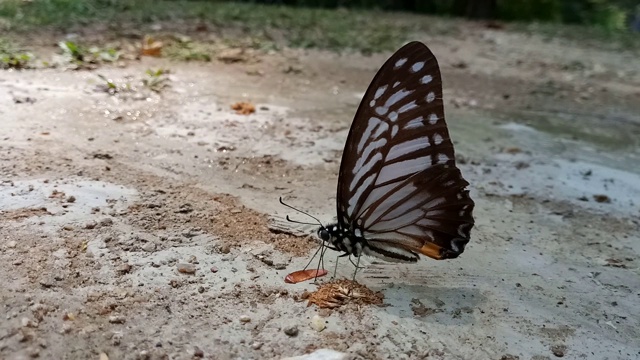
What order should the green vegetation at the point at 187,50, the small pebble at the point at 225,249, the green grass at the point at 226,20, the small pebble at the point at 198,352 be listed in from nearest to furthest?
the small pebble at the point at 198,352
the small pebble at the point at 225,249
the green vegetation at the point at 187,50
the green grass at the point at 226,20

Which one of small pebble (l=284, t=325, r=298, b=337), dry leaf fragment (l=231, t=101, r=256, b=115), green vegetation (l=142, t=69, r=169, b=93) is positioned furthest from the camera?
green vegetation (l=142, t=69, r=169, b=93)

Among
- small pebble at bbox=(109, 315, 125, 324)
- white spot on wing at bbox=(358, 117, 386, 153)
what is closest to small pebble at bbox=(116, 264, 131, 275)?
small pebble at bbox=(109, 315, 125, 324)

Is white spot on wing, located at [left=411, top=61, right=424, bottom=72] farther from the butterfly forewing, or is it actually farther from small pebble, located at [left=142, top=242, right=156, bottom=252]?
small pebble, located at [left=142, top=242, right=156, bottom=252]

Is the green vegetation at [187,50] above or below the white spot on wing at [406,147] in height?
below

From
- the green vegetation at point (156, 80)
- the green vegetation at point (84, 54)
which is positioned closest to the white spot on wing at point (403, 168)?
the green vegetation at point (156, 80)

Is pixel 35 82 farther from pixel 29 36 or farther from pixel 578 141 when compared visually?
pixel 578 141

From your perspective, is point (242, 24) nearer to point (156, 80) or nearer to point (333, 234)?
point (156, 80)

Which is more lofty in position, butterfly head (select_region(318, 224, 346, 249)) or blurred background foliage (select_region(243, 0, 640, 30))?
blurred background foliage (select_region(243, 0, 640, 30))

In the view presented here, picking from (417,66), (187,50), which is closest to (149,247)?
(417,66)

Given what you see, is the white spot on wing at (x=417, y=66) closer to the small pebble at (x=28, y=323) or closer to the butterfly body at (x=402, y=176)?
the butterfly body at (x=402, y=176)
